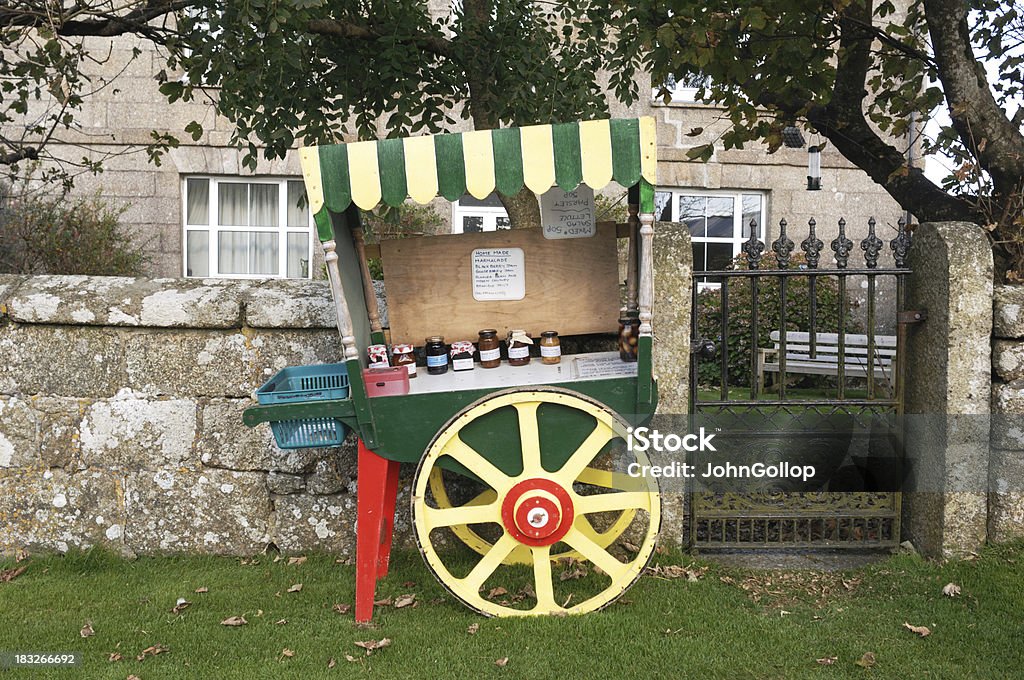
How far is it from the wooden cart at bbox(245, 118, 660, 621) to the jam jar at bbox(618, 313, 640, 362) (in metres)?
0.08

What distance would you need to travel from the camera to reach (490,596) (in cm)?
329

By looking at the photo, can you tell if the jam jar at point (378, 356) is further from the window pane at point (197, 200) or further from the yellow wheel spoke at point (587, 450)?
the window pane at point (197, 200)

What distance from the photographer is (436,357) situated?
11.4ft

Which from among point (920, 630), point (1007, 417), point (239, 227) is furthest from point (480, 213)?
point (920, 630)

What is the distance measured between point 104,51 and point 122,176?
132cm

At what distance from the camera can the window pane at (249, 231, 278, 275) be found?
9.79 metres

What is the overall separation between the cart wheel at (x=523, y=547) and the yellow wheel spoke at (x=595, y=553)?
0.28 metres

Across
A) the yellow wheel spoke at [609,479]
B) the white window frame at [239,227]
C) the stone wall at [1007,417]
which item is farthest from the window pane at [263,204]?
the stone wall at [1007,417]

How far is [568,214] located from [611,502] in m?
1.18

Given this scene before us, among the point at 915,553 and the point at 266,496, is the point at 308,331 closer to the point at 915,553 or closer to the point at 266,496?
the point at 266,496

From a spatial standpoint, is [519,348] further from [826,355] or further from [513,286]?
[826,355]

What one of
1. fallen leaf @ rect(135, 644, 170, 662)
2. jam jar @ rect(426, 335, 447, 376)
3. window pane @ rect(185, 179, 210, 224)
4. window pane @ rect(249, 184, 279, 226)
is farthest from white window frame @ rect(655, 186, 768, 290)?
fallen leaf @ rect(135, 644, 170, 662)

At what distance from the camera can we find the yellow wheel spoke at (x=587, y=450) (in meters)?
3.02

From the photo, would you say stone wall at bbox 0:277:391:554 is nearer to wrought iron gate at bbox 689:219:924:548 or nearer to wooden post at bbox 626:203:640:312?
wooden post at bbox 626:203:640:312
